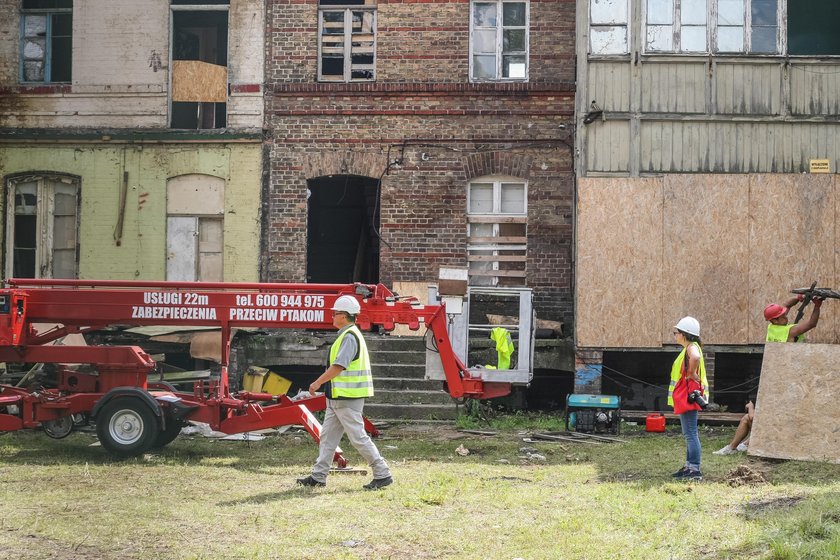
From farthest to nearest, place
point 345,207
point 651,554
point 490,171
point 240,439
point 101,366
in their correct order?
point 345,207 → point 490,171 → point 240,439 → point 101,366 → point 651,554

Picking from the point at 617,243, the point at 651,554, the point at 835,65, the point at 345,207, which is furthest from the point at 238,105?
the point at 651,554

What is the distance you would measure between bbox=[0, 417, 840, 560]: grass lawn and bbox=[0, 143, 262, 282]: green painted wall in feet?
19.0

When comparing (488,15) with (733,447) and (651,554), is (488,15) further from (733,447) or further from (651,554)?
(651,554)

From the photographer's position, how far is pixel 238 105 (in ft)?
61.1

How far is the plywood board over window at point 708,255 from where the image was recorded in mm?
16391

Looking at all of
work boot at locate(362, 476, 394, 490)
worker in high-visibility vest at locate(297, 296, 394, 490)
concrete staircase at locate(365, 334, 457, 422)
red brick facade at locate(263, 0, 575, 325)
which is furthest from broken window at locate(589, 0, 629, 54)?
work boot at locate(362, 476, 394, 490)

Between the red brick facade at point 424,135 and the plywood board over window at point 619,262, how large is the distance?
60.3 inches

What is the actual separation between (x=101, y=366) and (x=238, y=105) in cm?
726

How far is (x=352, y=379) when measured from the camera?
33.0 feet

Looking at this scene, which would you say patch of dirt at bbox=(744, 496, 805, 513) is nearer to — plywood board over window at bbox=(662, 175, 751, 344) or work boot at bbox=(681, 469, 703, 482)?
work boot at bbox=(681, 469, 703, 482)

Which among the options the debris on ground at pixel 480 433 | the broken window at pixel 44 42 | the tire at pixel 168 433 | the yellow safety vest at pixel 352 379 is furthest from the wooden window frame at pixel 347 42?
the yellow safety vest at pixel 352 379

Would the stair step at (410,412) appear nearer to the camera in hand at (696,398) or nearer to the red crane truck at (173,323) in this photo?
the red crane truck at (173,323)

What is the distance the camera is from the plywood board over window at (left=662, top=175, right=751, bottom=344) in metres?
16.4

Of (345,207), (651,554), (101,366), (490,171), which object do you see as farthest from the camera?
(345,207)
